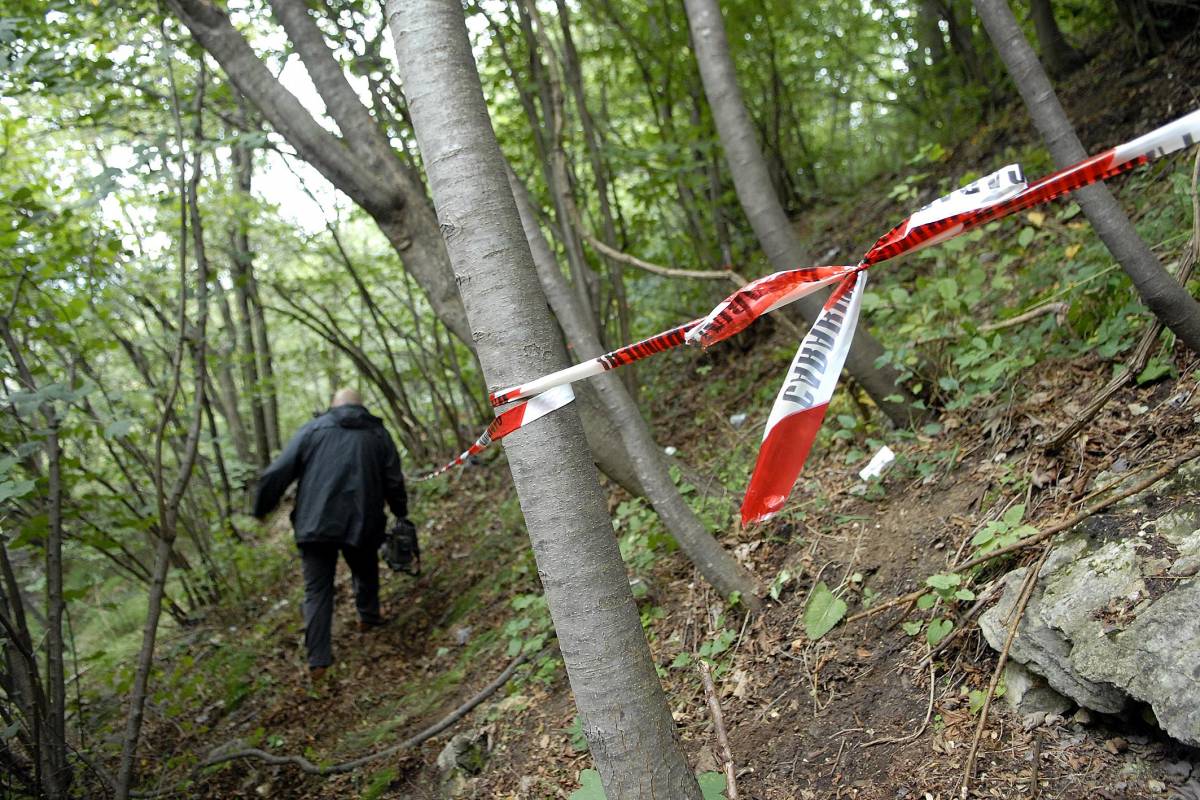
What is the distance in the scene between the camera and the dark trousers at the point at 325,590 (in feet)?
18.1

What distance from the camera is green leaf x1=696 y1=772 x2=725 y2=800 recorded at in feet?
7.98

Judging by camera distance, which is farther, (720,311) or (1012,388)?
(1012,388)

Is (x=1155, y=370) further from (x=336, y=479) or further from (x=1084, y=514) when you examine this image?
(x=336, y=479)

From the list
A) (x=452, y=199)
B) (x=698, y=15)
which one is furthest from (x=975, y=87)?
(x=452, y=199)

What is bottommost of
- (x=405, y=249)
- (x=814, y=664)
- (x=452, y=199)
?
(x=814, y=664)

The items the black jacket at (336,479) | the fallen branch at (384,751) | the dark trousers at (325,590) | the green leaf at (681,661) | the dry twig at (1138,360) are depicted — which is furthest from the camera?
the black jacket at (336,479)

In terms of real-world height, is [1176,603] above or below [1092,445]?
below

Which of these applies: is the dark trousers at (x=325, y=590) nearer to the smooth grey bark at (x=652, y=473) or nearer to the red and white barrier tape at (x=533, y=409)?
the smooth grey bark at (x=652, y=473)

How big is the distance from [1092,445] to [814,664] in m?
1.38

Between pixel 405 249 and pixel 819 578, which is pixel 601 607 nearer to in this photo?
pixel 819 578

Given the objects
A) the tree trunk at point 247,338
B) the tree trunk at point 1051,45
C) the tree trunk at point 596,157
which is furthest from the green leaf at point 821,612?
the tree trunk at point 247,338

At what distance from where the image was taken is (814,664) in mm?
3104

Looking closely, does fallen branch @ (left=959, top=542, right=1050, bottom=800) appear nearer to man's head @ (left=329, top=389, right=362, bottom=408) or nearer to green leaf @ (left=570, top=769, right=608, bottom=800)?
green leaf @ (left=570, top=769, right=608, bottom=800)

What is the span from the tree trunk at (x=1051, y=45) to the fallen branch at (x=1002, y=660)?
647 centimetres
